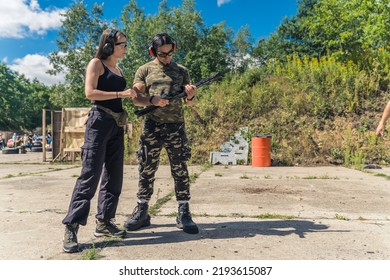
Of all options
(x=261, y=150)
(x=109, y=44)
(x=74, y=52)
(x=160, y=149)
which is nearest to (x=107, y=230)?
(x=160, y=149)

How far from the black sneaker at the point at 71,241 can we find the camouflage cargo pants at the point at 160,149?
2.90 ft

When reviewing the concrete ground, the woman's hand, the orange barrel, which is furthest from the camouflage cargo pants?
the orange barrel

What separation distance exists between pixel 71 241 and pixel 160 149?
4.18ft

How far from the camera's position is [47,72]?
115ft

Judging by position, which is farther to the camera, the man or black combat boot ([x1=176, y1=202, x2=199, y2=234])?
the man

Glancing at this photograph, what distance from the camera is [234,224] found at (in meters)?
3.85

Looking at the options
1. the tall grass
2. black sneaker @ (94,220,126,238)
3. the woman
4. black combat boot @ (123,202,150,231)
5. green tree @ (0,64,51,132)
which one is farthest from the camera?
green tree @ (0,64,51,132)

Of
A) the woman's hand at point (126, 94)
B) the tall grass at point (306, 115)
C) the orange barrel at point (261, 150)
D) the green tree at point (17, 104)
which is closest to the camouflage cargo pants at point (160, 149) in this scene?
the woman's hand at point (126, 94)

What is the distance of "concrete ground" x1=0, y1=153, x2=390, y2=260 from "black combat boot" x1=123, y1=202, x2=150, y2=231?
4.0 inches

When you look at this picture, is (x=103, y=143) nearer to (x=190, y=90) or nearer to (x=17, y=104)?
(x=190, y=90)

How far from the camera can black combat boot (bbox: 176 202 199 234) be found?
353 centimetres

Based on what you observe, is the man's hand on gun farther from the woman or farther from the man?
the woman

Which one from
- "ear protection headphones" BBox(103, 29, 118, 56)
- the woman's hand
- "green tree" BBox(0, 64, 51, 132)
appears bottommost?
the woman's hand
